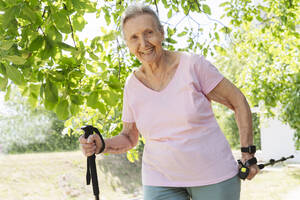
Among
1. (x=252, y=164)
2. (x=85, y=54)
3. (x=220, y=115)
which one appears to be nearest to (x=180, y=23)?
(x=85, y=54)

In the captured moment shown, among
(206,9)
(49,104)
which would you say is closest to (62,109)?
(49,104)

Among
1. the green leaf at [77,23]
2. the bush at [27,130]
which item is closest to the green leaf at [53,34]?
the green leaf at [77,23]

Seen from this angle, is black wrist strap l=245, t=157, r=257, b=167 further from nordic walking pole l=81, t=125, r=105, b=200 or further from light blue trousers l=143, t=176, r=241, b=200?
nordic walking pole l=81, t=125, r=105, b=200

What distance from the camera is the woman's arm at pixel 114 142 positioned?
3.51 ft

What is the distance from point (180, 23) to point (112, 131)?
0.85 metres

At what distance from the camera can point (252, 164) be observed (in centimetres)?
110

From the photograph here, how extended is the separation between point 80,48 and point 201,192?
0.78 meters

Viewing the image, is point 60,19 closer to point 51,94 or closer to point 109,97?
point 51,94

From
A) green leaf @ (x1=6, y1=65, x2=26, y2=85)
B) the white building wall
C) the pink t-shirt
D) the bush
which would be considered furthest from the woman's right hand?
the white building wall

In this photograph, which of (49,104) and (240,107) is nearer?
(240,107)

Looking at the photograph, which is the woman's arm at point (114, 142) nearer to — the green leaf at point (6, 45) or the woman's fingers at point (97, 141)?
the woman's fingers at point (97, 141)

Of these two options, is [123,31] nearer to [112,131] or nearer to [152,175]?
[152,175]

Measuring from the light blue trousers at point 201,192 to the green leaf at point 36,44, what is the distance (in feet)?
2.08

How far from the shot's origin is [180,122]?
105 cm
